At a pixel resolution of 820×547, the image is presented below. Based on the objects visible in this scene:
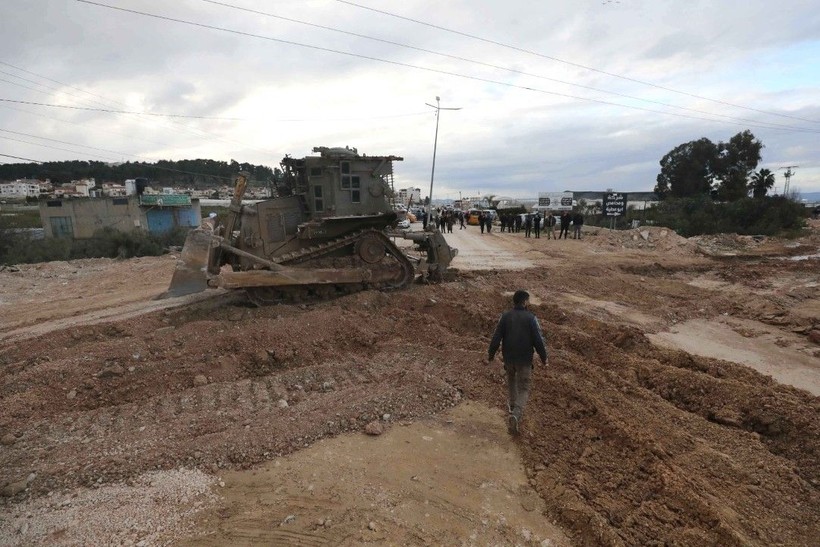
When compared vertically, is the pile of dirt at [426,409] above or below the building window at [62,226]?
above

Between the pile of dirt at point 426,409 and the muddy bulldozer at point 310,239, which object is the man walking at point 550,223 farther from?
the pile of dirt at point 426,409

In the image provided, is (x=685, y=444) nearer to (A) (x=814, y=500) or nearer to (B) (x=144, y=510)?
(A) (x=814, y=500)

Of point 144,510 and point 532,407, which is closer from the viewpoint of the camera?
point 144,510

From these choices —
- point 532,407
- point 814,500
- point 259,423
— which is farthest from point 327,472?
point 814,500

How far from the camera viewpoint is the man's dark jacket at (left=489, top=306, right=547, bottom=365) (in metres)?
5.15

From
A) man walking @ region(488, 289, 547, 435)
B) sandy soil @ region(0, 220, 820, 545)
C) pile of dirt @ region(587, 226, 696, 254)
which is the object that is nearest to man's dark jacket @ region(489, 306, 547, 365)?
man walking @ region(488, 289, 547, 435)

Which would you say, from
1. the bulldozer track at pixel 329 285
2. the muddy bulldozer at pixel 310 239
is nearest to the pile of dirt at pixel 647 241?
the bulldozer track at pixel 329 285

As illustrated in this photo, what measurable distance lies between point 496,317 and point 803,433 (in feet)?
16.3

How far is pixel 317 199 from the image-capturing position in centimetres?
1079

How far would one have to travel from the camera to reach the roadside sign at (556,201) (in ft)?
127

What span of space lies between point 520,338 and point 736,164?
48347 millimetres

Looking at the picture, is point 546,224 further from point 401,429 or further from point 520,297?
point 401,429

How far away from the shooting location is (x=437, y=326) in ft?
28.0

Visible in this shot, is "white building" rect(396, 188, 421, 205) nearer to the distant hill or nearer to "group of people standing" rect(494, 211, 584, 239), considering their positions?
"group of people standing" rect(494, 211, 584, 239)
